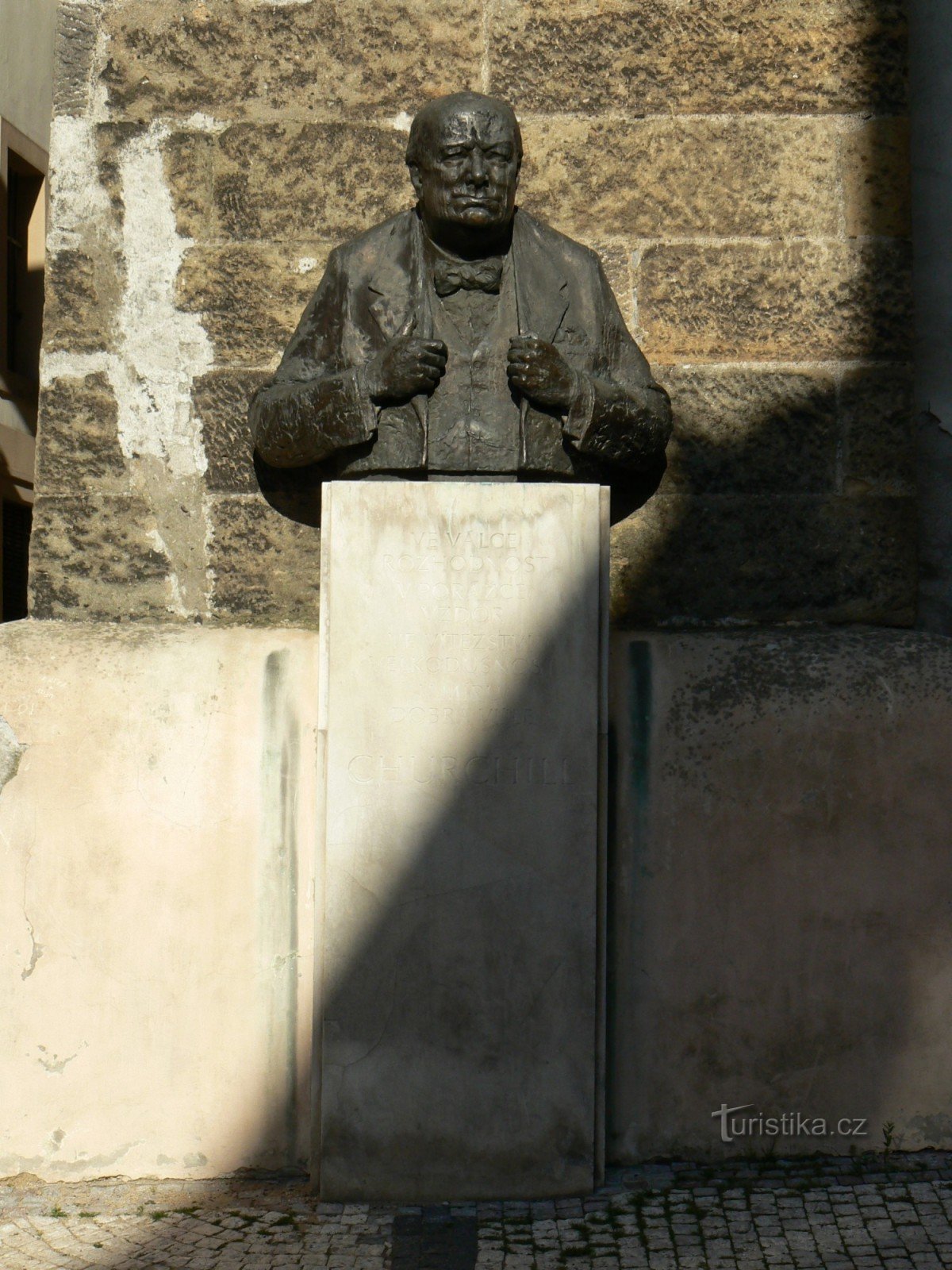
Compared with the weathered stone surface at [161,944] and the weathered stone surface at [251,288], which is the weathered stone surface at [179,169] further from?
the weathered stone surface at [161,944]

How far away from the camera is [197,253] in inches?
161

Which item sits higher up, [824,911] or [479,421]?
[479,421]

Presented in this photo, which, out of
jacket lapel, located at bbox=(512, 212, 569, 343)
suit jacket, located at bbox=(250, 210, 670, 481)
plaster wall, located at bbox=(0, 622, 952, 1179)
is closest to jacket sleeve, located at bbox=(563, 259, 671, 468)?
suit jacket, located at bbox=(250, 210, 670, 481)

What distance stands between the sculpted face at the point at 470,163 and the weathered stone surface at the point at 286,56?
29.5 inches

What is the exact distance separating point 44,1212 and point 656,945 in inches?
57.7

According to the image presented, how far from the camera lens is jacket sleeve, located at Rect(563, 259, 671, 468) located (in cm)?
354

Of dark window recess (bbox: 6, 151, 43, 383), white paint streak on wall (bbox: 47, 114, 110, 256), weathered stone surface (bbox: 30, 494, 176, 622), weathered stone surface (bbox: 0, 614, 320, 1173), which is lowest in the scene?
weathered stone surface (bbox: 0, 614, 320, 1173)

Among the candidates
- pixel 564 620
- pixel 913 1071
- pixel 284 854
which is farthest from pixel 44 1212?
pixel 913 1071

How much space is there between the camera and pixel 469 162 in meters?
3.44

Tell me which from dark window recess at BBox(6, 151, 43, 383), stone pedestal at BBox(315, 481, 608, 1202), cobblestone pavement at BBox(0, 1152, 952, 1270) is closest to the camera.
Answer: cobblestone pavement at BBox(0, 1152, 952, 1270)

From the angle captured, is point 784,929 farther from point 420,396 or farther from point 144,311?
point 144,311

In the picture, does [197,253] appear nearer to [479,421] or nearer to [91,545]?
[91,545]

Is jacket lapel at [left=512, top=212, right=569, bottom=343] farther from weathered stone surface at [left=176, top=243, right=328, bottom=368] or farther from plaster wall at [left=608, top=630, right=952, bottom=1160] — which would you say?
plaster wall at [left=608, top=630, right=952, bottom=1160]

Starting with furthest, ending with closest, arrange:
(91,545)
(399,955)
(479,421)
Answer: (91,545), (479,421), (399,955)
